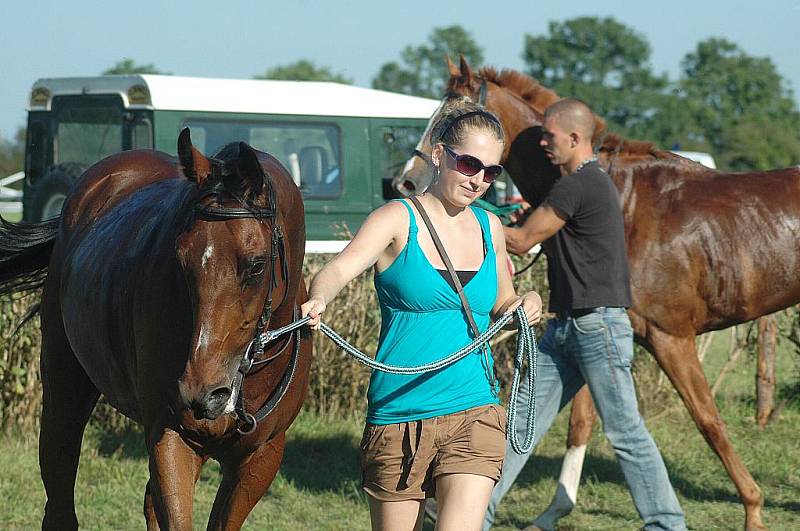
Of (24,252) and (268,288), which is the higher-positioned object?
(268,288)

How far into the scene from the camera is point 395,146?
13281mm

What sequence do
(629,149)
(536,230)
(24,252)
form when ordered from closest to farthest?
(536,230), (24,252), (629,149)

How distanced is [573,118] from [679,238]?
46.7 inches

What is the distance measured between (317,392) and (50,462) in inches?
124

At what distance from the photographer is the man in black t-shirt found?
5.09 m

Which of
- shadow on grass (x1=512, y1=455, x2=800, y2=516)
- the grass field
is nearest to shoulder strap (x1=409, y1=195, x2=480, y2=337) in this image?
the grass field

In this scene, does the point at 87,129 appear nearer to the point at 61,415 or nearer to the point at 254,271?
the point at 61,415

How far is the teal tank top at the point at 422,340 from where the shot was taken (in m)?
3.52

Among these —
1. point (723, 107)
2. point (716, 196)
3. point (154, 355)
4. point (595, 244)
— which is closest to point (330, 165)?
point (716, 196)

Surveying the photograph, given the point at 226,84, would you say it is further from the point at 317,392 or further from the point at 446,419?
the point at 446,419

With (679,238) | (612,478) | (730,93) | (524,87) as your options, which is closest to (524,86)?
(524,87)

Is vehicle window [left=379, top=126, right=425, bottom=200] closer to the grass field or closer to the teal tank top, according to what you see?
the grass field

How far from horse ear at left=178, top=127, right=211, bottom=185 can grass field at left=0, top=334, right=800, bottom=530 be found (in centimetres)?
291

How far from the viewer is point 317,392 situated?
7992 millimetres
